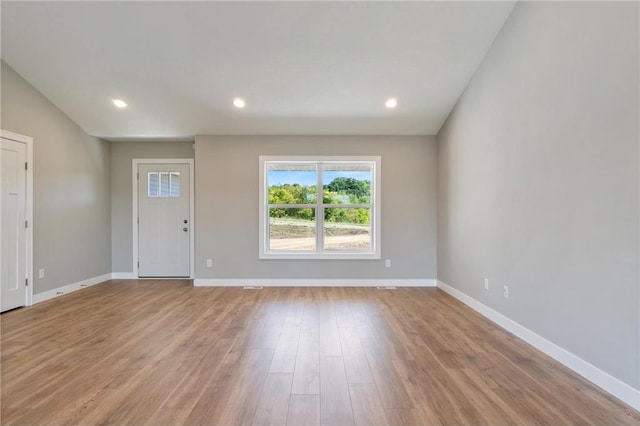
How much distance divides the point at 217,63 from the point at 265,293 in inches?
120

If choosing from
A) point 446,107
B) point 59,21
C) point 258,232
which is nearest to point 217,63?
point 59,21

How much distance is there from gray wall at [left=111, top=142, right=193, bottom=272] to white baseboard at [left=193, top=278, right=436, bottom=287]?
1.59 metres

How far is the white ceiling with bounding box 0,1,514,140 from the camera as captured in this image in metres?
3.09

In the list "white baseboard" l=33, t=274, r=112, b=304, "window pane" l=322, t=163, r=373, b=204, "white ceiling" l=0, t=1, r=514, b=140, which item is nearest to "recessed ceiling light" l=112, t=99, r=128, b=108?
"white ceiling" l=0, t=1, r=514, b=140

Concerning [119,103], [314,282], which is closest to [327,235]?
[314,282]

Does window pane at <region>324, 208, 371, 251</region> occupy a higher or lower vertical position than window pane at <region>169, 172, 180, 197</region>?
lower

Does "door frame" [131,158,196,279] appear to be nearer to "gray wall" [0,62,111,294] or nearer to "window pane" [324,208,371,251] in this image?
"gray wall" [0,62,111,294]

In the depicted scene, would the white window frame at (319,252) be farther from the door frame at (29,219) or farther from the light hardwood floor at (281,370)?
the door frame at (29,219)

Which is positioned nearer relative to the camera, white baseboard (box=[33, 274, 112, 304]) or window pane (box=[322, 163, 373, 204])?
white baseboard (box=[33, 274, 112, 304])

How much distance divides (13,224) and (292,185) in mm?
3551

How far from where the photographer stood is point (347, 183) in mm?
5195

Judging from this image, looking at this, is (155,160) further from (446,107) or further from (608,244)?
(608,244)

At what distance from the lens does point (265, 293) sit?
179 inches

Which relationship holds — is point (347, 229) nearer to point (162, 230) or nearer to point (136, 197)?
point (162, 230)
